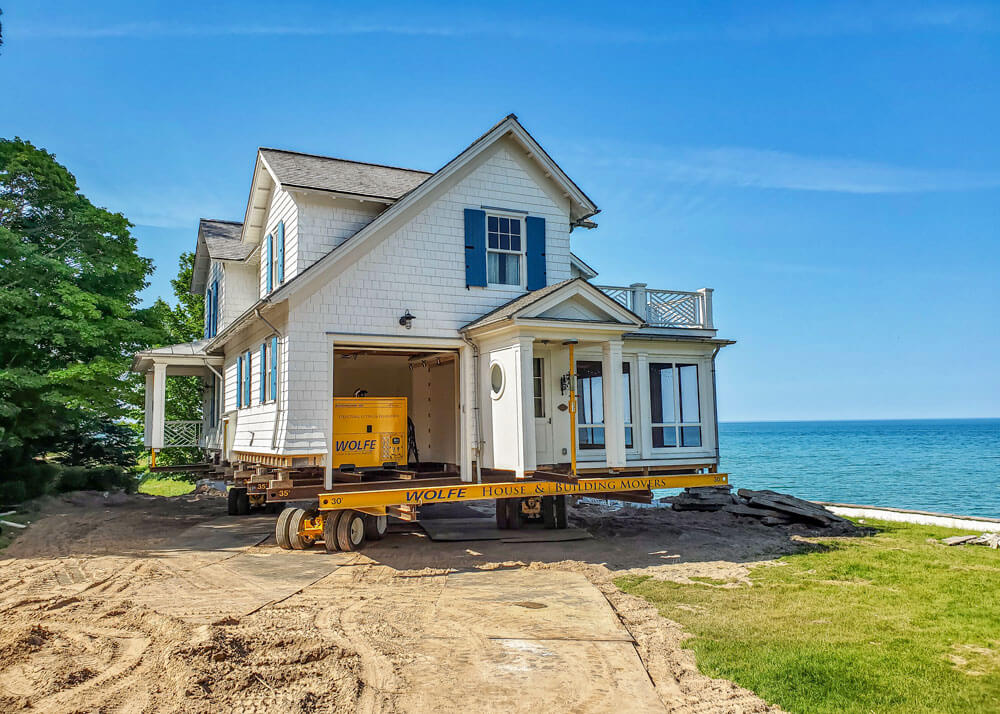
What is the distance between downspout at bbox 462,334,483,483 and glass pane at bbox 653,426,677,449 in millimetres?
4305

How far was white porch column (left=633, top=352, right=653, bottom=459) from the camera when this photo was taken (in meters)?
15.9

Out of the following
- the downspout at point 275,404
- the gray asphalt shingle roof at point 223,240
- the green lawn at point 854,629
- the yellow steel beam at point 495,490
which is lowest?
the green lawn at point 854,629

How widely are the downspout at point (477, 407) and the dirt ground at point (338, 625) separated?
58.1 inches

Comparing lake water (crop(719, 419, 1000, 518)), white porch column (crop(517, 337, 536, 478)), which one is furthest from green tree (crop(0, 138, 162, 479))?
lake water (crop(719, 419, 1000, 518))

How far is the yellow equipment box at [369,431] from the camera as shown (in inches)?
556

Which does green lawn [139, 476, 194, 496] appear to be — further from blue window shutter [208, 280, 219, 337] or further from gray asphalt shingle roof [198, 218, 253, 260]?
gray asphalt shingle roof [198, 218, 253, 260]

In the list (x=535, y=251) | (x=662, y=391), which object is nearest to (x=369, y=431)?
(x=535, y=251)

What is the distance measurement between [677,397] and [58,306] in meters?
15.1

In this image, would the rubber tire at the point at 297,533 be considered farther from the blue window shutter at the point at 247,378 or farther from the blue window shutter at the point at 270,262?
the blue window shutter at the point at 270,262

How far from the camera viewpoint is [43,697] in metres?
5.64

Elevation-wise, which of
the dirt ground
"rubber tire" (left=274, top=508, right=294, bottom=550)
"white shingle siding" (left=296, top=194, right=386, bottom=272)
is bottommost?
the dirt ground

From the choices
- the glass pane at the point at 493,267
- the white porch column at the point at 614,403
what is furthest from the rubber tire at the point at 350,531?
the glass pane at the point at 493,267

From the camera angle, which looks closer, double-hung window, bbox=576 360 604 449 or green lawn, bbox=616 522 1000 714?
green lawn, bbox=616 522 1000 714

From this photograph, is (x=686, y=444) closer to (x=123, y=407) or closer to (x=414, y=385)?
(x=414, y=385)
